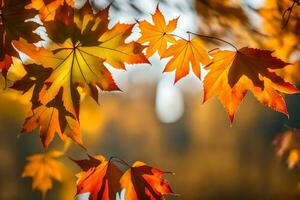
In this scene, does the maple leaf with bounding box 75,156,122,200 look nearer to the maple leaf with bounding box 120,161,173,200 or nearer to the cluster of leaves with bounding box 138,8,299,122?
the maple leaf with bounding box 120,161,173,200

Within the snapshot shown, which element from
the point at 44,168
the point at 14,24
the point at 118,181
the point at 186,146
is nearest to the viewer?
the point at 14,24

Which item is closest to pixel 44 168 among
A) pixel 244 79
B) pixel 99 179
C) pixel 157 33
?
pixel 99 179

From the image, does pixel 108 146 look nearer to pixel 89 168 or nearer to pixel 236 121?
pixel 236 121

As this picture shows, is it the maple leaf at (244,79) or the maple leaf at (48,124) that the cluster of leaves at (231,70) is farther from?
the maple leaf at (48,124)

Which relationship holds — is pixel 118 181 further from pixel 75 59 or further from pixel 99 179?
pixel 75 59

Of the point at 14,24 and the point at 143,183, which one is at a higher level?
the point at 14,24

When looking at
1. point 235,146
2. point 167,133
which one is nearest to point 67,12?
point 235,146

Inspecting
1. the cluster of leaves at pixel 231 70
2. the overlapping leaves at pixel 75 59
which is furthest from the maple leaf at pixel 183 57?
the overlapping leaves at pixel 75 59
